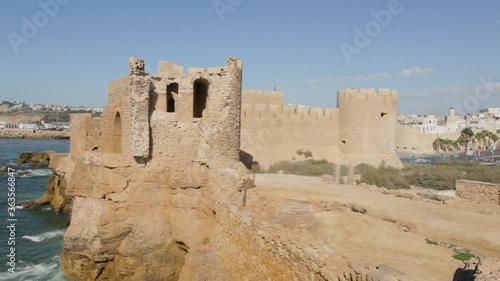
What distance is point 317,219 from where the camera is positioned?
9.43 m

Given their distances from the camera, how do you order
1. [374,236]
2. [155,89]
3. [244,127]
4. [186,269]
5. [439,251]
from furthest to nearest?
[244,127]
[155,89]
[186,269]
[374,236]
[439,251]

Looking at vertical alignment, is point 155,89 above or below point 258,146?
above

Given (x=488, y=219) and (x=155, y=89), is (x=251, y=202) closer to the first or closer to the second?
(x=155, y=89)

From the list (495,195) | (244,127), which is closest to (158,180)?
(495,195)

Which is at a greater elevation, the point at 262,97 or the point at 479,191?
the point at 262,97

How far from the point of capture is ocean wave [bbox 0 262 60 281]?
1309 cm

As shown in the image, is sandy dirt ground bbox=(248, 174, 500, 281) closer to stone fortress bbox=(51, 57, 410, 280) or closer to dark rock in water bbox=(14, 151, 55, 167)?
stone fortress bbox=(51, 57, 410, 280)

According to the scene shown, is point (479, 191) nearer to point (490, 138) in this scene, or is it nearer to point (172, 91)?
point (172, 91)

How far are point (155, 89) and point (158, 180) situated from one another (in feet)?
9.54

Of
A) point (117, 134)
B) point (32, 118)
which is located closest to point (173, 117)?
point (117, 134)

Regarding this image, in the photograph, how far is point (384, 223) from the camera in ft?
29.3

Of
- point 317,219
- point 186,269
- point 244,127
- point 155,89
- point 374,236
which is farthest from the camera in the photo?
point 244,127

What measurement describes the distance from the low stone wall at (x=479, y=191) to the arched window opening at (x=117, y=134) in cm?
1159

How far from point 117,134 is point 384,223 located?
28.7 ft
